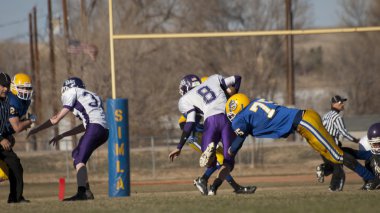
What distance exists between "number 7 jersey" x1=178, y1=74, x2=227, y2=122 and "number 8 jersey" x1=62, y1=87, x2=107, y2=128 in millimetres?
1386

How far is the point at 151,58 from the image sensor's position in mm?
45531

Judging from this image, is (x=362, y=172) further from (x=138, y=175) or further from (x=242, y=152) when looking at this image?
(x=242, y=152)

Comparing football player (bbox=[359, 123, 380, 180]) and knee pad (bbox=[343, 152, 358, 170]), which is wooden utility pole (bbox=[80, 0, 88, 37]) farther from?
knee pad (bbox=[343, 152, 358, 170])

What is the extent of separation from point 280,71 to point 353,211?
1774 inches

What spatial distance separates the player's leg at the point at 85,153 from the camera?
12.7 meters

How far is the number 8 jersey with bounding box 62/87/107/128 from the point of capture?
42.1 ft

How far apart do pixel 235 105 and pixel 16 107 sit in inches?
115

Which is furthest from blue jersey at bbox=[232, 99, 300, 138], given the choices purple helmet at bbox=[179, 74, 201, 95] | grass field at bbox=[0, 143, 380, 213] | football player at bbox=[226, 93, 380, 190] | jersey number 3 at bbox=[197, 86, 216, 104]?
purple helmet at bbox=[179, 74, 201, 95]

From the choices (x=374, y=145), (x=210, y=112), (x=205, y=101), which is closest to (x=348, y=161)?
(x=374, y=145)

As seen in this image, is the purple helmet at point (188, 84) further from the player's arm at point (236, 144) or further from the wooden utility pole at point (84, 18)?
the wooden utility pole at point (84, 18)

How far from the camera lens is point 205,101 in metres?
13.7

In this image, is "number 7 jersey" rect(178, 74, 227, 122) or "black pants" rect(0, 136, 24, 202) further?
"number 7 jersey" rect(178, 74, 227, 122)

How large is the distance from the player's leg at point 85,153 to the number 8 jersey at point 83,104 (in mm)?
108

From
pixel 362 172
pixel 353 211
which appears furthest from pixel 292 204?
pixel 362 172
